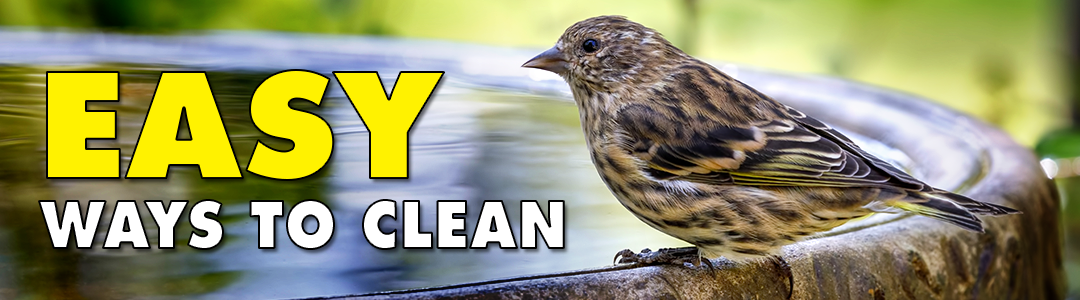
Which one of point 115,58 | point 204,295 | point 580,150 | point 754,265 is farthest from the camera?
point 115,58

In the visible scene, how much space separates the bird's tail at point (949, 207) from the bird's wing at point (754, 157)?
3.2 inches

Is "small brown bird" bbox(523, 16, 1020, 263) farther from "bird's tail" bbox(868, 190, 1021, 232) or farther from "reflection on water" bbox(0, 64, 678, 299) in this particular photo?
"reflection on water" bbox(0, 64, 678, 299)

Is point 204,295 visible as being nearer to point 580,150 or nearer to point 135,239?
point 135,239

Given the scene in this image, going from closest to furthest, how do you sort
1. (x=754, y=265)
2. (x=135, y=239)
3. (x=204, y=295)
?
(x=204, y=295)
(x=754, y=265)
(x=135, y=239)

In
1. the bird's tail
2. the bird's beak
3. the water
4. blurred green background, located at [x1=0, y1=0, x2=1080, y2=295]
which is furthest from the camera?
blurred green background, located at [x1=0, y1=0, x2=1080, y2=295]

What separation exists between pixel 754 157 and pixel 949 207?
32 centimetres

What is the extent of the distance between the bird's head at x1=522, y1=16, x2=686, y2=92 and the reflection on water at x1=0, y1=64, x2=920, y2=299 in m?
0.28

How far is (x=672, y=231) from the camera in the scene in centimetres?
169

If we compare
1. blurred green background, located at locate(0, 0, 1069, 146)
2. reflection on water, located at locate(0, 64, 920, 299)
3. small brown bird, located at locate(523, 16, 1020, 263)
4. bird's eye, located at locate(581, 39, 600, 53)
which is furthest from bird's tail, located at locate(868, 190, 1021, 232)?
blurred green background, located at locate(0, 0, 1069, 146)

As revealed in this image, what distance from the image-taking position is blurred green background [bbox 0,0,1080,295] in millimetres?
5523

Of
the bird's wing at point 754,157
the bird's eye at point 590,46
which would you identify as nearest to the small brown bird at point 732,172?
the bird's wing at point 754,157

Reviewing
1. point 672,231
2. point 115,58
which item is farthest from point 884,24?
point 672,231

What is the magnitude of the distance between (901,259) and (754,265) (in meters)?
0.24

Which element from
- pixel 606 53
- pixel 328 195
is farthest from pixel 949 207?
pixel 328 195
